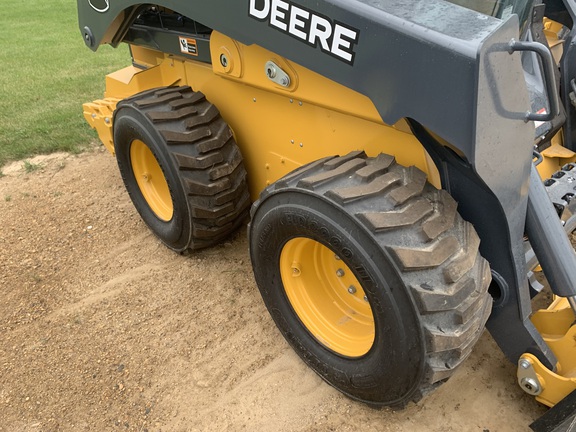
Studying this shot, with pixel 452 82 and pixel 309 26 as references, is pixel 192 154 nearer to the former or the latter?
pixel 309 26

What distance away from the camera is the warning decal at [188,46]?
2.76 metres

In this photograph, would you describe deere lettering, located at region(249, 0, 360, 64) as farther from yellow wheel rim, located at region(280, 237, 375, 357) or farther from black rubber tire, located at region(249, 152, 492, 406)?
yellow wheel rim, located at region(280, 237, 375, 357)

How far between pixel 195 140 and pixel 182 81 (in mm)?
671

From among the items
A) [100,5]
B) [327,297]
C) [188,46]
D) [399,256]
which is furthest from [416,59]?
[100,5]

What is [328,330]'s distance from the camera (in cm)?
231

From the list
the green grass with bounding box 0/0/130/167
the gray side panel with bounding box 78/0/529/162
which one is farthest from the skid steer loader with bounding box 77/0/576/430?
the green grass with bounding box 0/0/130/167

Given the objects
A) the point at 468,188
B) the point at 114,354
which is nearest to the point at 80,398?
the point at 114,354

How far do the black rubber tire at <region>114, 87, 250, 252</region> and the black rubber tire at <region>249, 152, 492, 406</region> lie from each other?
72 centimetres

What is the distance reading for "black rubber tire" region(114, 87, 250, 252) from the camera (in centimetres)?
262

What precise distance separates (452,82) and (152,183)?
7.33ft

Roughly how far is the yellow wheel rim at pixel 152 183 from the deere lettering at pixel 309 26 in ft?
4.78

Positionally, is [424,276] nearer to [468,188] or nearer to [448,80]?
[468,188]

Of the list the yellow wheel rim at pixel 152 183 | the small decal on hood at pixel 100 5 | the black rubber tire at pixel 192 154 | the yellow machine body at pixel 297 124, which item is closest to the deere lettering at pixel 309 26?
the yellow machine body at pixel 297 124

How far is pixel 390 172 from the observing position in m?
1.89
